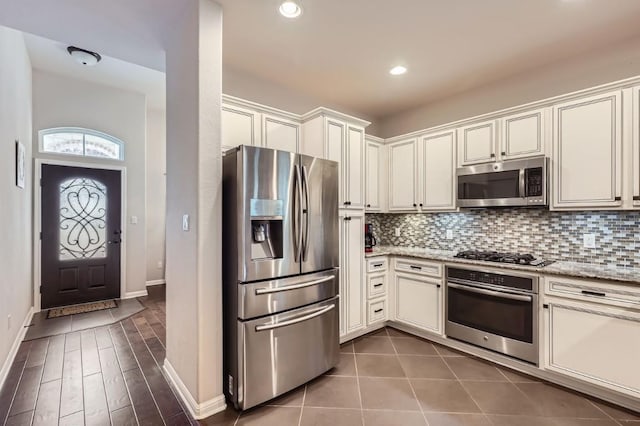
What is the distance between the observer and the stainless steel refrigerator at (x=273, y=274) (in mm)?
2014

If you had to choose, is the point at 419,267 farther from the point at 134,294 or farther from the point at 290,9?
the point at 134,294

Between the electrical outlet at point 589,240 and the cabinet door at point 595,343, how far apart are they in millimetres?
721

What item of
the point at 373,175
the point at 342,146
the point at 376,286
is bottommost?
the point at 376,286

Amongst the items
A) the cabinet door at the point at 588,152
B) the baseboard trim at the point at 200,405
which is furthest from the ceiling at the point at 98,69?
the cabinet door at the point at 588,152

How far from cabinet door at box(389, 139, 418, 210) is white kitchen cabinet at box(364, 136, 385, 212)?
0.14 m

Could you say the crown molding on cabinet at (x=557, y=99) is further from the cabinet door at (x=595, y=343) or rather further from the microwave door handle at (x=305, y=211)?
the microwave door handle at (x=305, y=211)

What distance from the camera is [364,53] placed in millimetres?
2756

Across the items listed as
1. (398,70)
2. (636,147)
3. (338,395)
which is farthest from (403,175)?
(338,395)

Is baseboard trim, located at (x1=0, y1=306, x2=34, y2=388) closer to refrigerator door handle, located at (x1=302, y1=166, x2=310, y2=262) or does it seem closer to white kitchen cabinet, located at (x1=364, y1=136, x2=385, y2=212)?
refrigerator door handle, located at (x1=302, y1=166, x2=310, y2=262)

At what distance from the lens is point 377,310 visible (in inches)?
134

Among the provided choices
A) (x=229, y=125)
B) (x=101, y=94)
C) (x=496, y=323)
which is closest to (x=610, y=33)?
(x=496, y=323)

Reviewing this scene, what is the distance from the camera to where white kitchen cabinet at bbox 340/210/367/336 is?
3.04 meters

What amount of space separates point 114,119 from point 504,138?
530 cm

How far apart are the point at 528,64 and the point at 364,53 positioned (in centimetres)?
159
